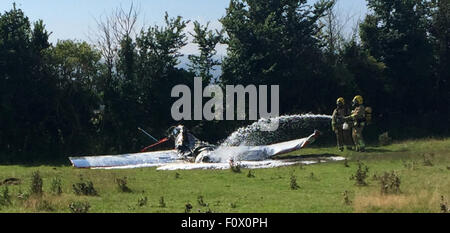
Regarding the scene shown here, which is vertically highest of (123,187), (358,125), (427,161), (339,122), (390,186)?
(339,122)

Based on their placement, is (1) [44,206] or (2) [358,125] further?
(2) [358,125]

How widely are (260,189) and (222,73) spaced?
715 inches

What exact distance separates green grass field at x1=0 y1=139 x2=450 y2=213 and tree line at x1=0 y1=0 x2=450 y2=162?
702 centimetres

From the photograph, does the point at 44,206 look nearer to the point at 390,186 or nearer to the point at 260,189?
the point at 260,189

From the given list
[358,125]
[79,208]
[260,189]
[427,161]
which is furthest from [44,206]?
[358,125]

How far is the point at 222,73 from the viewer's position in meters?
33.3

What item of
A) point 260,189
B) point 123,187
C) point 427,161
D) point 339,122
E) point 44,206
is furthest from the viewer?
point 339,122

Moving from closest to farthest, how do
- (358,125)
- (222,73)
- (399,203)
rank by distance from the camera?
(399,203) < (358,125) < (222,73)

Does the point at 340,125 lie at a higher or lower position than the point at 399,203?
higher

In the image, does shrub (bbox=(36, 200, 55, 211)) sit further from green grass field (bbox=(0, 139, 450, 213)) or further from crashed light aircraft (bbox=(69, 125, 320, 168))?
crashed light aircraft (bbox=(69, 125, 320, 168))

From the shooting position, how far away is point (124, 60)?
3278 centimetres

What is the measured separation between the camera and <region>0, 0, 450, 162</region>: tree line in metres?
29.4
